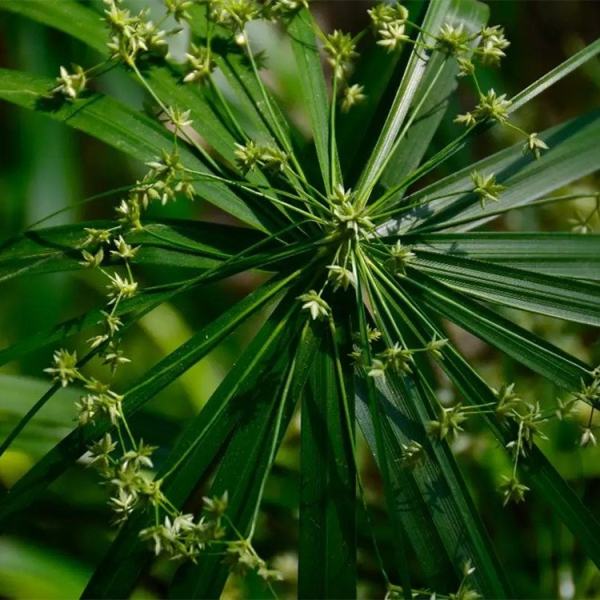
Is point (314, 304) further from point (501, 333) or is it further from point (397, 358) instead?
point (501, 333)

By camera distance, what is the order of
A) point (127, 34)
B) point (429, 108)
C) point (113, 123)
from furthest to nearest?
point (429, 108), point (113, 123), point (127, 34)

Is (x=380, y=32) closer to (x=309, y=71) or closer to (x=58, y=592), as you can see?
(x=309, y=71)

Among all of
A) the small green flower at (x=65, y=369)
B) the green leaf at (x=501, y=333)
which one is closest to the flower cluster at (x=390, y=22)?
the green leaf at (x=501, y=333)

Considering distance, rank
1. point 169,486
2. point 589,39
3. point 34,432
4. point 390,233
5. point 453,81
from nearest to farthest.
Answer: point 169,486 → point 390,233 → point 453,81 → point 34,432 → point 589,39

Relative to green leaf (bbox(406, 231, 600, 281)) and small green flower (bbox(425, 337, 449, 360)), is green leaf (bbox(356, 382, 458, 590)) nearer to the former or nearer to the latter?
small green flower (bbox(425, 337, 449, 360))

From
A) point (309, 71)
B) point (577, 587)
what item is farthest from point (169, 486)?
point (577, 587)

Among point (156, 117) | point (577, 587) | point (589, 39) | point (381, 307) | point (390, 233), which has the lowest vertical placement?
point (577, 587)

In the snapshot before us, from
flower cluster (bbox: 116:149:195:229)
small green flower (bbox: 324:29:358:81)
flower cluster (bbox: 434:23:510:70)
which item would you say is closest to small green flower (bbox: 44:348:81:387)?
flower cluster (bbox: 116:149:195:229)

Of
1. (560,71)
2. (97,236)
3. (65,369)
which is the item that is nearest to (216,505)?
(65,369)
